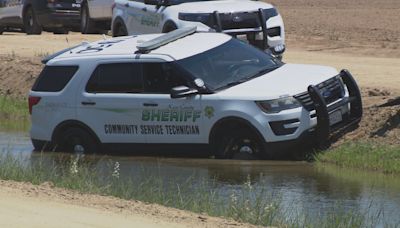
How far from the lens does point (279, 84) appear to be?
46.5 feet

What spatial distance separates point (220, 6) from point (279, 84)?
18.6ft

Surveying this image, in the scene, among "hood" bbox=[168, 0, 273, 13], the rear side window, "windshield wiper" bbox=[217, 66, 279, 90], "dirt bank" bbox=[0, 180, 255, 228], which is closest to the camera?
"dirt bank" bbox=[0, 180, 255, 228]

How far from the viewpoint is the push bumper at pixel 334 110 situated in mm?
13727

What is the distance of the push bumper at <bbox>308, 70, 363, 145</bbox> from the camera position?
540 inches

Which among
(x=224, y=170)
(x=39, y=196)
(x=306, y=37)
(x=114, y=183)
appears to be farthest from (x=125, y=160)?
(x=306, y=37)

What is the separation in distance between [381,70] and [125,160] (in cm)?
667

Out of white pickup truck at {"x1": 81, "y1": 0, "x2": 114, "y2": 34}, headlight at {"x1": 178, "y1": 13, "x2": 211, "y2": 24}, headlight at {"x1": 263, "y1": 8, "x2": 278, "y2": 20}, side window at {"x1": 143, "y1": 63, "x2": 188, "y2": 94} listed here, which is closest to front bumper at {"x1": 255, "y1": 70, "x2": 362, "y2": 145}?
side window at {"x1": 143, "y1": 63, "x2": 188, "y2": 94}

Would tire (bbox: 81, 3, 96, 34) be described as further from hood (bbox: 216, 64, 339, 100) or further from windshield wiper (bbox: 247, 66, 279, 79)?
hood (bbox: 216, 64, 339, 100)

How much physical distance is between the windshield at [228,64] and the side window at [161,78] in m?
0.16

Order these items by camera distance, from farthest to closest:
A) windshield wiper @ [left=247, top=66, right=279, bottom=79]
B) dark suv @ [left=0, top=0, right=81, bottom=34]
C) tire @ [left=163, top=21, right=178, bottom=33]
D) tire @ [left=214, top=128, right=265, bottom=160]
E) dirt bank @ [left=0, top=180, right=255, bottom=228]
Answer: dark suv @ [left=0, top=0, right=81, bottom=34] → tire @ [left=163, top=21, right=178, bottom=33] → windshield wiper @ [left=247, top=66, right=279, bottom=79] → tire @ [left=214, top=128, right=265, bottom=160] → dirt bank @ [left=0, top=180, right=255, bottom=228]

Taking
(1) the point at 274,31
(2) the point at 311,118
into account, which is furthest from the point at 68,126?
(1) the point at 274,31

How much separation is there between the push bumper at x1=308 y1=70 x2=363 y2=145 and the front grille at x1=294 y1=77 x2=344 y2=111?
0.32ft

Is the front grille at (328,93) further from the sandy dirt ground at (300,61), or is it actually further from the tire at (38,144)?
the tire at (38,144)

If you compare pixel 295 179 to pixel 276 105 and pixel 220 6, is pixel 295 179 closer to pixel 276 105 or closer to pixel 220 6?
pixel 276 105
